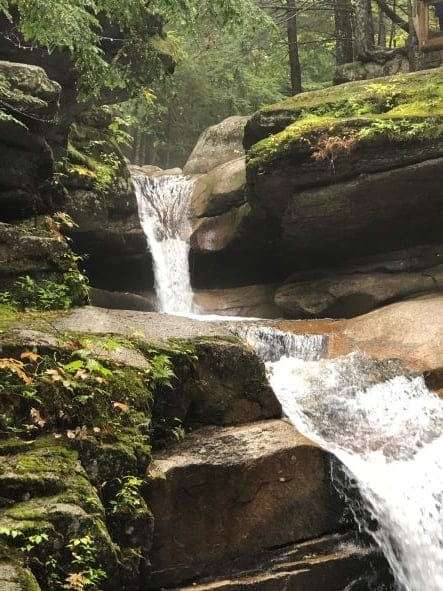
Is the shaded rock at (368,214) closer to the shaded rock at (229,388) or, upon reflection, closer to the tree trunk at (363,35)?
the shaded rock at (229,388)

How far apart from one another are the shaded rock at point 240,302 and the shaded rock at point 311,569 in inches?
352

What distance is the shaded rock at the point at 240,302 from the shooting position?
14867mm

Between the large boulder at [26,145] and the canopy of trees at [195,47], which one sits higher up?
the canopy of trees at [195,47]

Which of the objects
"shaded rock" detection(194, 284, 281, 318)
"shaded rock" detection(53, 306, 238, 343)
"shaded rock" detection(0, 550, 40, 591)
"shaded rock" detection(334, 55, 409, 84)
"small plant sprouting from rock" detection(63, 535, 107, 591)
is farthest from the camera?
"shaded rock" detection(334, 55, 409, 84)

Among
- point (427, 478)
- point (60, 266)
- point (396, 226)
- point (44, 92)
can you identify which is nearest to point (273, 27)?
point (44, 92)

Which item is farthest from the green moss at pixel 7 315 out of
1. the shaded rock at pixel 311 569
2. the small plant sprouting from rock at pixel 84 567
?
the shaded rock at pixel 311 569

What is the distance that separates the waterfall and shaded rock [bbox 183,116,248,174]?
11.8 metres

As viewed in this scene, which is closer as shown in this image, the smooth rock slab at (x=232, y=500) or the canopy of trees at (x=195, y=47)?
the smooth rock slab at (x=232, y=500)

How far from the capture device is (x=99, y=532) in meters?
4.14

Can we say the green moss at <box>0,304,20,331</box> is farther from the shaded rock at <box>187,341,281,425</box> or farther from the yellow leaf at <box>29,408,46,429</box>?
the shaded rock at <box>187,341,281,425</box>

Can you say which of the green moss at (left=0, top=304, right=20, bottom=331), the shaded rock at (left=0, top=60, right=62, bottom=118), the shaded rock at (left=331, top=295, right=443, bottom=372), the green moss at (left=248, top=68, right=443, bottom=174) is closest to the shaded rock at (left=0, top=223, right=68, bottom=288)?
the green moss at (left=0, top=304, right=20, bottom=331)

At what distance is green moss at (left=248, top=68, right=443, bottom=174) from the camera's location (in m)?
11.4

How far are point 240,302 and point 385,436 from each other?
26.6 ft

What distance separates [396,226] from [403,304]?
2.25 metres
